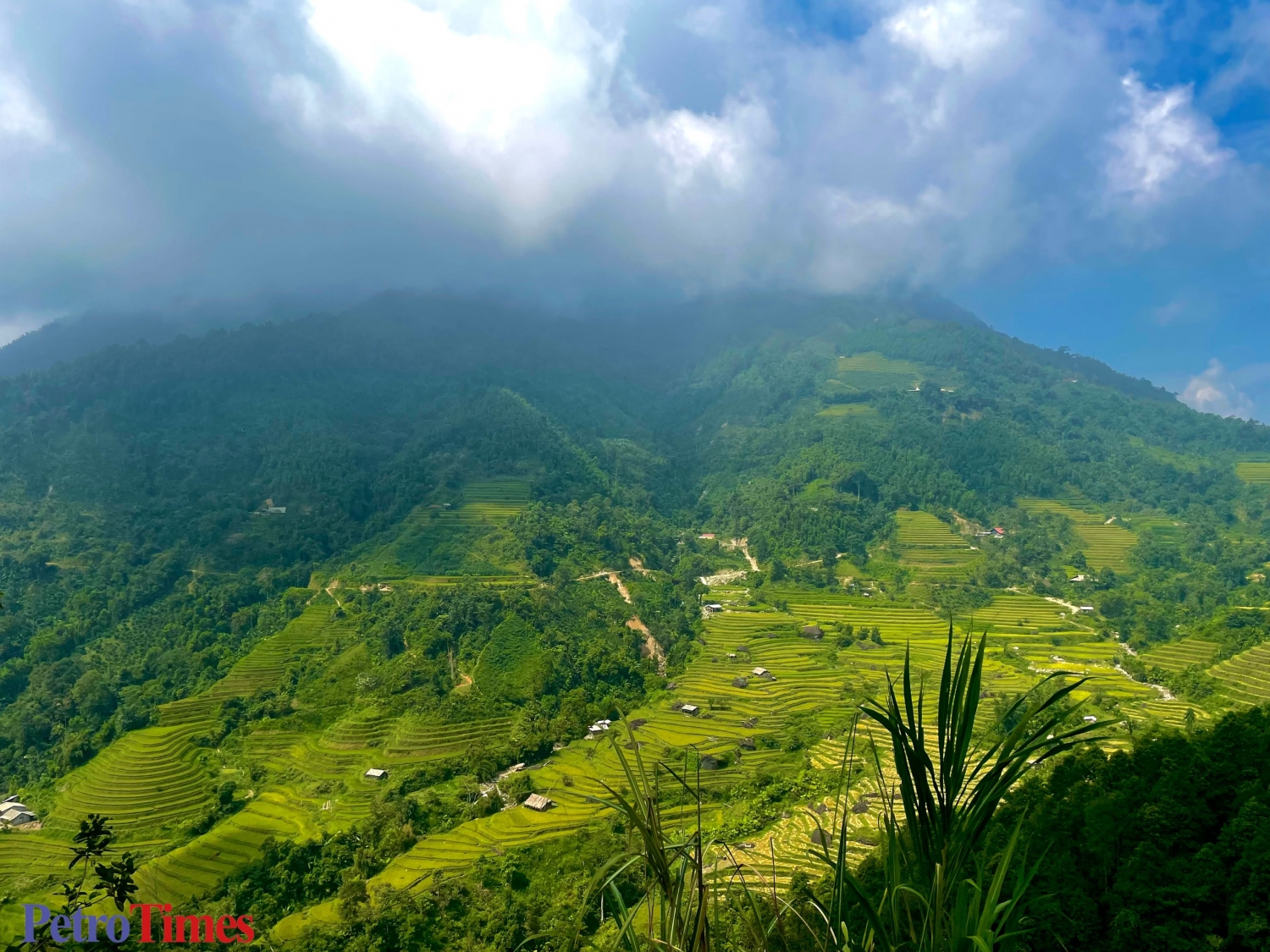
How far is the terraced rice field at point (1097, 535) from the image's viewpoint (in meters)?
59.3

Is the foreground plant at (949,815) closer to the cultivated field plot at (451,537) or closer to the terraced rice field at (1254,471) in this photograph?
the cultivated field plot at (451,537)

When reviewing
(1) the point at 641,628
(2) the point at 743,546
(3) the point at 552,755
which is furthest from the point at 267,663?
(2) the point at 743,546

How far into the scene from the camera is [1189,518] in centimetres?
6819

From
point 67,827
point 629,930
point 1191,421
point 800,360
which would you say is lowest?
point 67,827

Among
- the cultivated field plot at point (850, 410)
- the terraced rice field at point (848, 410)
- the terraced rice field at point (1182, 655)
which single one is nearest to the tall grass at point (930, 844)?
the terraced rice field at point (1182, 655)

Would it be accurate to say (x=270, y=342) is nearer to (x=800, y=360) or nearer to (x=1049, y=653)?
(x=800, y=360)

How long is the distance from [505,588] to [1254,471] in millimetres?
87832

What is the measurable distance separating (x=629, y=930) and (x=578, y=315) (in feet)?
515

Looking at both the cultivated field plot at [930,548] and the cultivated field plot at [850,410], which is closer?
the cultivated field plot at [930,548]

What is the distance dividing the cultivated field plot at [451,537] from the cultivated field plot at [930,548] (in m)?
36.4

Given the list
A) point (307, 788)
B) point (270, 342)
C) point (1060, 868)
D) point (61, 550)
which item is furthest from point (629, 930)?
point (270, 342)

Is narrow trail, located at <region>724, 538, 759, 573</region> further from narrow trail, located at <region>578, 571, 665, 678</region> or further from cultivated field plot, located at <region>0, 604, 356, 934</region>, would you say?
cultivated field plot, located at <region>0, 604, 356, 934</region>

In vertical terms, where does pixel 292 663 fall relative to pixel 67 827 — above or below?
above

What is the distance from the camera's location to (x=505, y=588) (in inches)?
1801
